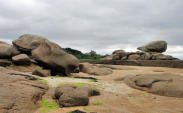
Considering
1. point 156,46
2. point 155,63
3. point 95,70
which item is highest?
point 156,46

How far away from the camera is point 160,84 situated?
9469 mm

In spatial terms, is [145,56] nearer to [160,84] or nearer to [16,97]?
[160,84]

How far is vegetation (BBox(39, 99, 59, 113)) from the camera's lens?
5.91m

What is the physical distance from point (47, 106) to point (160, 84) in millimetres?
5610

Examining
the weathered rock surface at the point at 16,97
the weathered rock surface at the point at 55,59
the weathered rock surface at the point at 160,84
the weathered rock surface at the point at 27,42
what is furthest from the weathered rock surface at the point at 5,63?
the weathered rock surface at the point at 160,84

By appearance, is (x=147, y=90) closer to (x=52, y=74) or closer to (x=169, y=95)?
(x=169, y=95)

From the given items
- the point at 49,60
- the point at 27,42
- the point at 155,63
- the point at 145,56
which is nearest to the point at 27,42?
the point at 27,42

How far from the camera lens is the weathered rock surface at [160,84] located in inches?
348

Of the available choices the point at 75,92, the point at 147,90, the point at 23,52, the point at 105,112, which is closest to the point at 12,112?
the point at 75,92

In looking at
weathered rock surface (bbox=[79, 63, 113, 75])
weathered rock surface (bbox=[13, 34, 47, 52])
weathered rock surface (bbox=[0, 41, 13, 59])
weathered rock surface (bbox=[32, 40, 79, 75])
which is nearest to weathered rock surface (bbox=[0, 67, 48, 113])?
weathered rock surface (bbox=[32, 40, 79, 75])

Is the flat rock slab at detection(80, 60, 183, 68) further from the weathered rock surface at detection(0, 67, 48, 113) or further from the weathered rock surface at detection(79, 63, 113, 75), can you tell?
the weathered rock surface at detection(0, 67, 48, 113)

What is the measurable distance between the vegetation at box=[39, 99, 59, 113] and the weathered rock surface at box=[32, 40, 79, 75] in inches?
289

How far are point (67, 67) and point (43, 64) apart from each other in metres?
1.89

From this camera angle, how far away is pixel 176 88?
890cm
